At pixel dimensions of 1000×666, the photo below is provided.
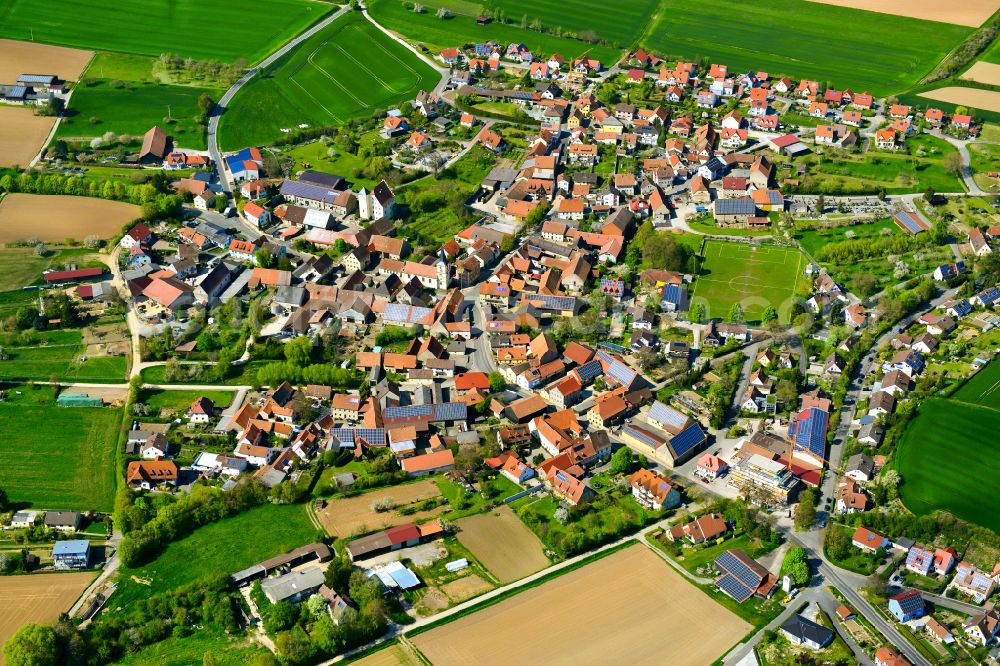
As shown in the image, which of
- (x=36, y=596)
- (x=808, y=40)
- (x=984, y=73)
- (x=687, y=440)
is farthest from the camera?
(x=808, y=40)

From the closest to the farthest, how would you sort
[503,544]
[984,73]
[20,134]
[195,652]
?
[195,652] < [503,544] < [20,134] < [984,73]

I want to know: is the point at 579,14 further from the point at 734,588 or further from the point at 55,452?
the point at 734,588

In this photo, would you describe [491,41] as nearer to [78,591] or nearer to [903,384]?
[903,384]

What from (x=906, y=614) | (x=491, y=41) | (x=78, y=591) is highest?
(x=491, y=41)

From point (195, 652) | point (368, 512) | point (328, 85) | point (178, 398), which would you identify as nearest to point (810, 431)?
point (368, 512)

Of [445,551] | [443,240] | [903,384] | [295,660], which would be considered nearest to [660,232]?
[443,240]
